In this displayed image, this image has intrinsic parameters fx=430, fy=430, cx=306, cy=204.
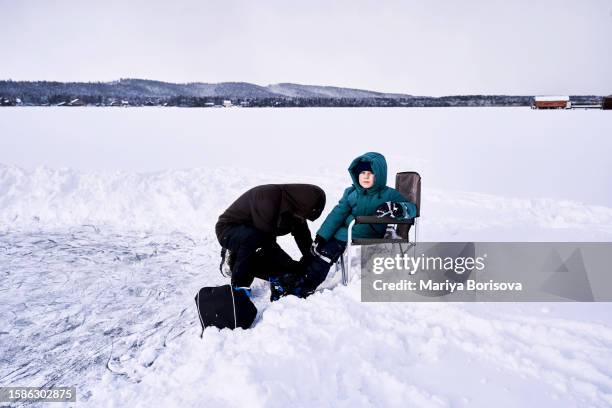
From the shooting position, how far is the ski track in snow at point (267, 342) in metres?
2.57

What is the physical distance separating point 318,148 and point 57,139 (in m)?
10.5

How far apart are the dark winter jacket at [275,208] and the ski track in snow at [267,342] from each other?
743 millimetres

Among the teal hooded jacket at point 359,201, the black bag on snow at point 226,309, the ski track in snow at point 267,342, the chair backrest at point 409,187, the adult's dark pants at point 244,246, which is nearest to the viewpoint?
the ski track in snow at point 267,342

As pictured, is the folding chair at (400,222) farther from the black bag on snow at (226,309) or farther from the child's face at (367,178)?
the black bag on snow at (226,309)

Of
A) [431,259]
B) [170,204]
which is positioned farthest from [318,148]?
[431,259]

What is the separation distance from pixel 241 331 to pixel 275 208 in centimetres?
113

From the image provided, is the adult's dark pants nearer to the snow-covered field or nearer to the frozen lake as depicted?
the snow-covered field

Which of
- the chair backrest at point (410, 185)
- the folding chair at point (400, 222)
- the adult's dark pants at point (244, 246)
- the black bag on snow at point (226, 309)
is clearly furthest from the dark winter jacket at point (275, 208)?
the chair backrest at point (410, 185)

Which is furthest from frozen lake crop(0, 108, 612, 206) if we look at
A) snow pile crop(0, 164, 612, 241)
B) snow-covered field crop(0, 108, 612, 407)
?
snow pile crop(0, 164, 612, 241)

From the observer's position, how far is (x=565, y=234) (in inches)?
233

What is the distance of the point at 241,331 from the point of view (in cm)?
339

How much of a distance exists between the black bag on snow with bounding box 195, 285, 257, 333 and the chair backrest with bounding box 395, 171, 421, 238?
6.47 feet

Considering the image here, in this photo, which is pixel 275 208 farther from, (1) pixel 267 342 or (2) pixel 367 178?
(1) pixel 267 342

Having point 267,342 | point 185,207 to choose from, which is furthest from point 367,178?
point 185,207
